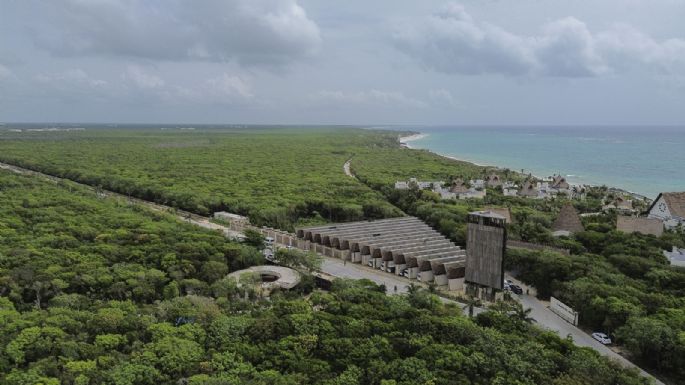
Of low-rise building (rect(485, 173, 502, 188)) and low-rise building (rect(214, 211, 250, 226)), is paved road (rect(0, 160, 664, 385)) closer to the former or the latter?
low-rise building (rect(214, 211, 250, 226))

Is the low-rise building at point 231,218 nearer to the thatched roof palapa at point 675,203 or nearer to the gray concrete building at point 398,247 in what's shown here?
the gray concrete building at point 398,247

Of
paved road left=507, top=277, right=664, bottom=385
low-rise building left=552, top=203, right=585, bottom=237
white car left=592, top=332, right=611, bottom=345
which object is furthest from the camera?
low-rise building left=552, top=203, right=585, bottom=237

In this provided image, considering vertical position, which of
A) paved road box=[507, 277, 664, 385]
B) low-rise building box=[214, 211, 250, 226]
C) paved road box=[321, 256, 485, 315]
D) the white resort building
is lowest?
paved road box=[507, 277, 664, 385]

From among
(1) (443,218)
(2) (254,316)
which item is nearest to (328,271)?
(2) (254,316)

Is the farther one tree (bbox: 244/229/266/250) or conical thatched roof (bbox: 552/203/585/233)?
conical thatched roof (bbox: 552/203/585/233)

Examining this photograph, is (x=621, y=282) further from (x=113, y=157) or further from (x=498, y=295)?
(x=113, y=157)

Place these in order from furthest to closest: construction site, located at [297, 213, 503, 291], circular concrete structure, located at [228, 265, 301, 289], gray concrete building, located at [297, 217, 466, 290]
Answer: gray concrete building, located at [297, 217, 466, 290]
construction site, located at [297, 213, 503, 291]
circular concrete structure, located at [228, 265, 301, 289]

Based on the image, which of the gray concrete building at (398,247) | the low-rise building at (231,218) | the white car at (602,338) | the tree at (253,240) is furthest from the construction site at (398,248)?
the low-rise building at (231,218)

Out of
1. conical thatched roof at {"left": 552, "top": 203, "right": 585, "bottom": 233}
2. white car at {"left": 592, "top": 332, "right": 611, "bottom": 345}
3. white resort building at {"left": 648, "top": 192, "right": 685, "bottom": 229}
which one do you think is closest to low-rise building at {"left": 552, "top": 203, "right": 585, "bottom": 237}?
conical thatched roof at {"left": 552, "top": 203, "right": 585, "bottom": 233}

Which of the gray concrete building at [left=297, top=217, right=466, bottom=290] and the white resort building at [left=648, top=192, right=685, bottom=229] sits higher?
the white resort building at [left=648, top=192, right=685, bottom=229]
